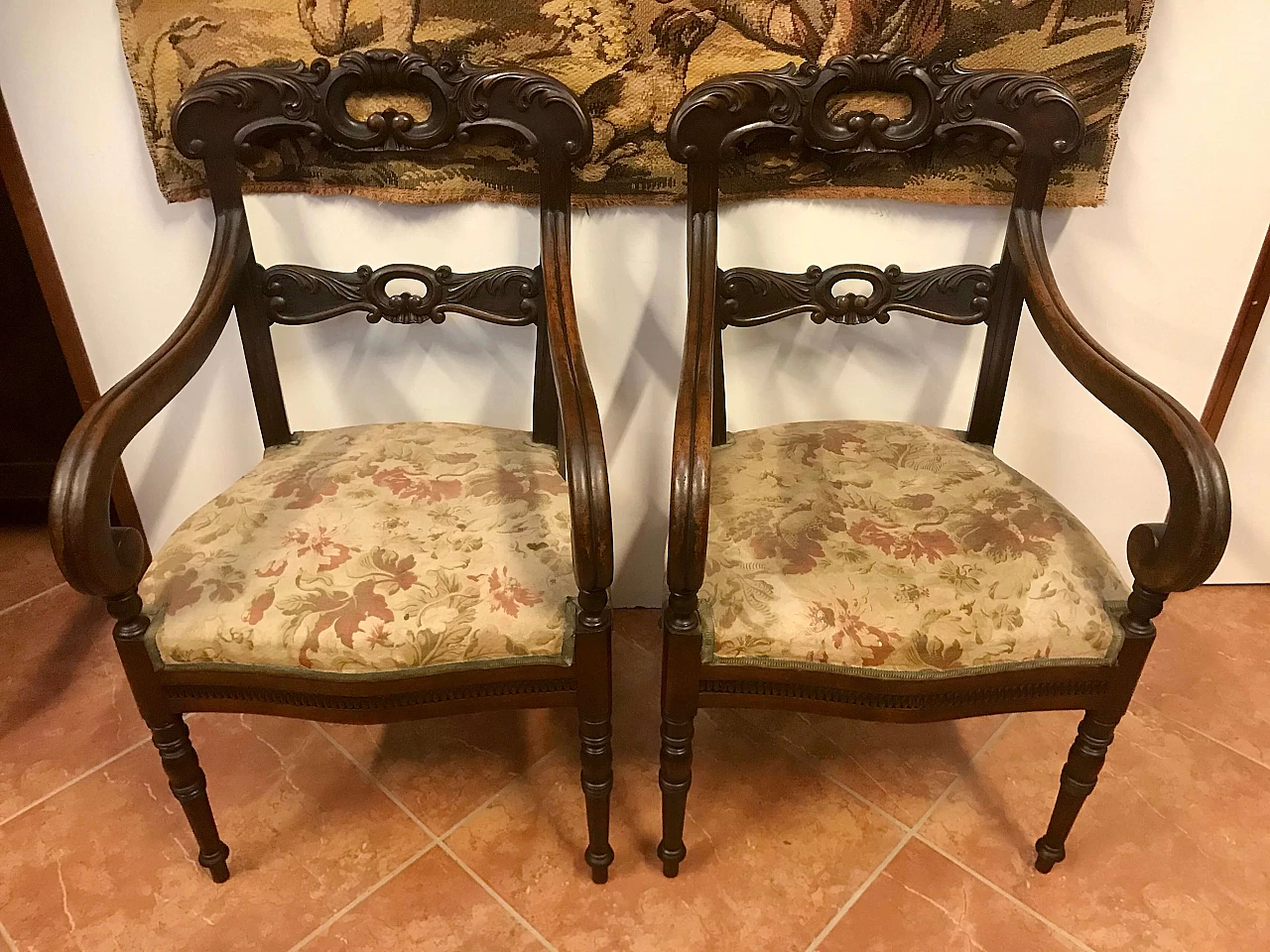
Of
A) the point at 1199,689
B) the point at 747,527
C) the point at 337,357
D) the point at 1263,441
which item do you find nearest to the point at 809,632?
the point at 747,527

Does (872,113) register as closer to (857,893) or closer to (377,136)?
(377,136)

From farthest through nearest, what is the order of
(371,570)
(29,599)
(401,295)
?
(29,599), (401,295), (371,570)

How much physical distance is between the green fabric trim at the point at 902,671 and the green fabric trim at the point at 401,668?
16cm

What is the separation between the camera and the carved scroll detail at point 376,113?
1.17 m

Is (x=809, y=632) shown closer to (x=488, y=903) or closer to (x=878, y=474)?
(x=878, y=474)

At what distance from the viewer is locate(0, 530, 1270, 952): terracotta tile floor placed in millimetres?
1236

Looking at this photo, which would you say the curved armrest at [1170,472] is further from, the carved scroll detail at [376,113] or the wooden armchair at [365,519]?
the carved scroll detail at [376,113]

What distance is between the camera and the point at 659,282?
144 cm

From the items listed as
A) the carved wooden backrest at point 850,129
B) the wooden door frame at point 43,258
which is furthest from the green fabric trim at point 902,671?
the wooden door frame at point 43,258

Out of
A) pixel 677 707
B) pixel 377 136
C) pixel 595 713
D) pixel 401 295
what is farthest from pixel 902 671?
pixel 377 136

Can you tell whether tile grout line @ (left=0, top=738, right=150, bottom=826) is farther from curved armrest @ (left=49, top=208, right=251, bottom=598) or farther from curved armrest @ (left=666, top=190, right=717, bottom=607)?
curved armrest @ (left=666, top=190, right=717, bottom=607)

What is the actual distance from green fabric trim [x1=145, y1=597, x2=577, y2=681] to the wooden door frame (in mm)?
690

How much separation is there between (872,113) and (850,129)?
0.03 meters

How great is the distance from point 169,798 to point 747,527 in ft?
3.34
